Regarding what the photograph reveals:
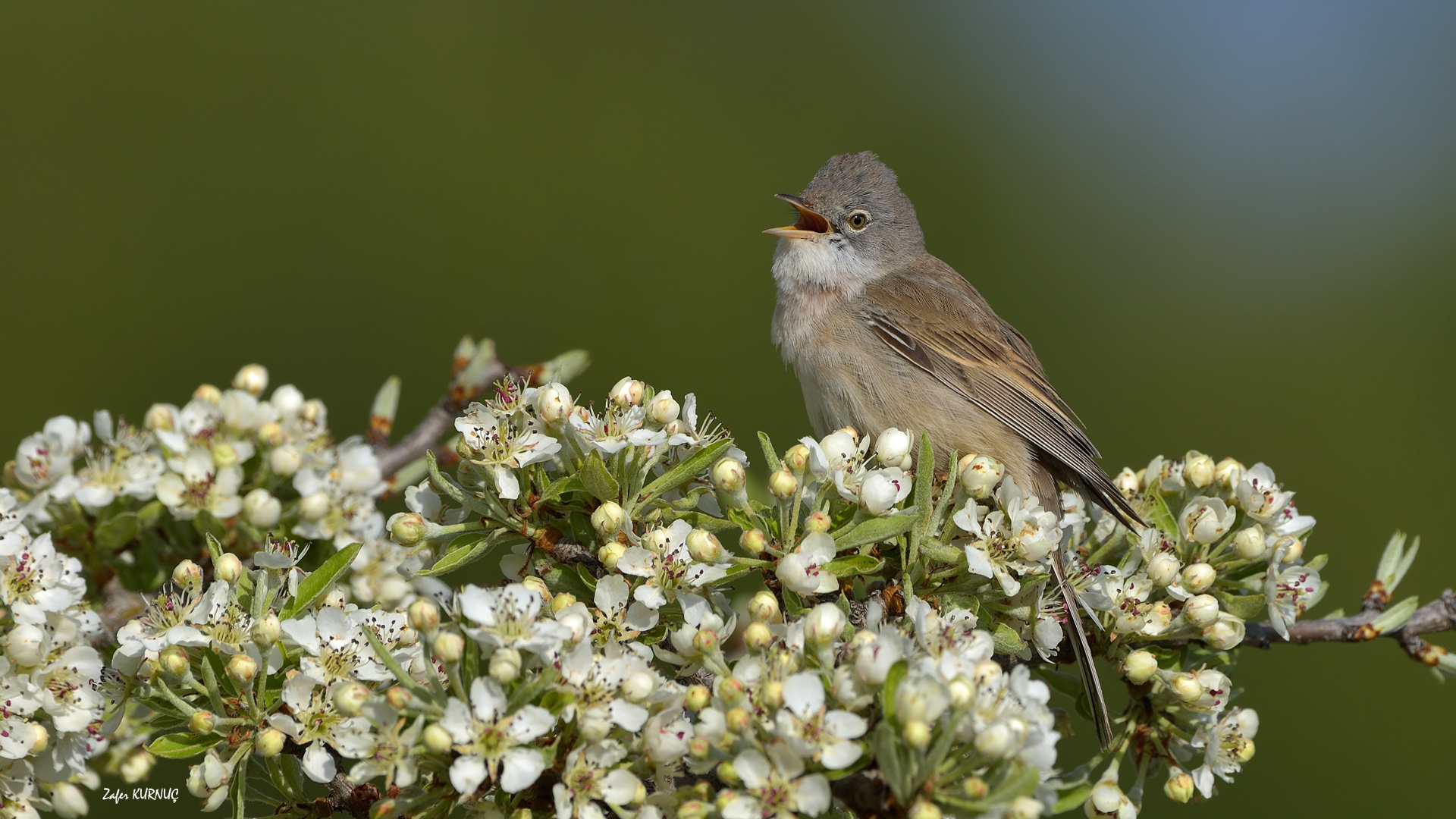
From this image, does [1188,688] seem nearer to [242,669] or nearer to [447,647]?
[447,647]

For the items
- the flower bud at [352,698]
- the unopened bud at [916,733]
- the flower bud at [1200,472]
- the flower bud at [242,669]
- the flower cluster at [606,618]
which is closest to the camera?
the unopened bud at [916,733]

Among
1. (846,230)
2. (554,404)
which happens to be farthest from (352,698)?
(846,230)

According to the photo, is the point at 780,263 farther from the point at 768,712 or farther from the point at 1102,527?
the point at 768,712

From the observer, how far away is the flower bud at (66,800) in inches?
101

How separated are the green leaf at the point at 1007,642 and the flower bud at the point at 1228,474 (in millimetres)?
→ 911

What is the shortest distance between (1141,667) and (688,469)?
121cm

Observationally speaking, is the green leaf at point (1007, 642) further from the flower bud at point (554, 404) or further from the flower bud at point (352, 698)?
the flower bud at point (352, 698)

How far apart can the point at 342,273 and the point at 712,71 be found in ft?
20.2

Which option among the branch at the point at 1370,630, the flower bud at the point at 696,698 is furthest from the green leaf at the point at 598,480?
the branch at the point at 1370,630

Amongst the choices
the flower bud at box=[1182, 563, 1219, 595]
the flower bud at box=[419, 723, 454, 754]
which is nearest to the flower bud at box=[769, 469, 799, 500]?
the flower bud at box=[419, 723, 454, 754]

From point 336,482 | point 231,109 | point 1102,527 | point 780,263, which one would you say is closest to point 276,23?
point 231,109

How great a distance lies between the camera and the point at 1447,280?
45.9ft

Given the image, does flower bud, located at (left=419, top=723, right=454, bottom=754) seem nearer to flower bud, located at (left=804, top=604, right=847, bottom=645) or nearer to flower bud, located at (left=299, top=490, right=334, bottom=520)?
flower bud, located at (left=804, top=604, right=847, bottom=645)

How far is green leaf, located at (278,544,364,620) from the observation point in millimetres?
2328
